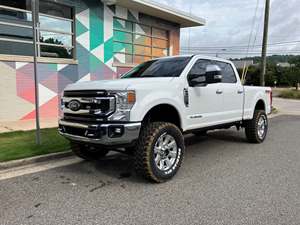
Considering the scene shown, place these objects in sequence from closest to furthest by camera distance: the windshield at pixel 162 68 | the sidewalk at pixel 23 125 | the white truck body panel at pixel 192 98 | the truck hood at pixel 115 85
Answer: the truck hood at pixel 115 85 → the white truck body panel at pixel 192 98 → the windshield at pixel 162 68 → the sidewalk at pixel 23 125

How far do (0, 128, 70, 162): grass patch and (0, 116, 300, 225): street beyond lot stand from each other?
2.68ft

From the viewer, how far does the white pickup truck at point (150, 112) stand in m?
4.45

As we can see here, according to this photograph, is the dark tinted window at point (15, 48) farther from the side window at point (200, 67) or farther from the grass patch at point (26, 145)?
the side window at point (200, 67)

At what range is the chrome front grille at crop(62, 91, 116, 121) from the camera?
4469mm

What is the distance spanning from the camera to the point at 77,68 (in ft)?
38.4

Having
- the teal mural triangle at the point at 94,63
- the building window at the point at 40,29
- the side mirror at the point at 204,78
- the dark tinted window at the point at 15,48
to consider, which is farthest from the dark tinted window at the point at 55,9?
the side mirror at the point at 204,78

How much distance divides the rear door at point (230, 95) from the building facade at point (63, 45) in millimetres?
6425

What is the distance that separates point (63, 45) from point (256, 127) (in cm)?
758

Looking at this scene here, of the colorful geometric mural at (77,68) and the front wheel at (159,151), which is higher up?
the colorful geometric mural at (77,68)

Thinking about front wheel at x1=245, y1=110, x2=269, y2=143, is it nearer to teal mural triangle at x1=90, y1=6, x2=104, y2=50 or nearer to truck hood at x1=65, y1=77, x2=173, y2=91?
truck hood at x1=65, y1=77, x2=173, y2=91

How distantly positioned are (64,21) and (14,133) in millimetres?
5237

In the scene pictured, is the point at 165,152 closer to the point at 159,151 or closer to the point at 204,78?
the point at 159,151

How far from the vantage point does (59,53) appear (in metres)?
11.4

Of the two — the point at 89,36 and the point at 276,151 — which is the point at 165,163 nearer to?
the point at 276,151
